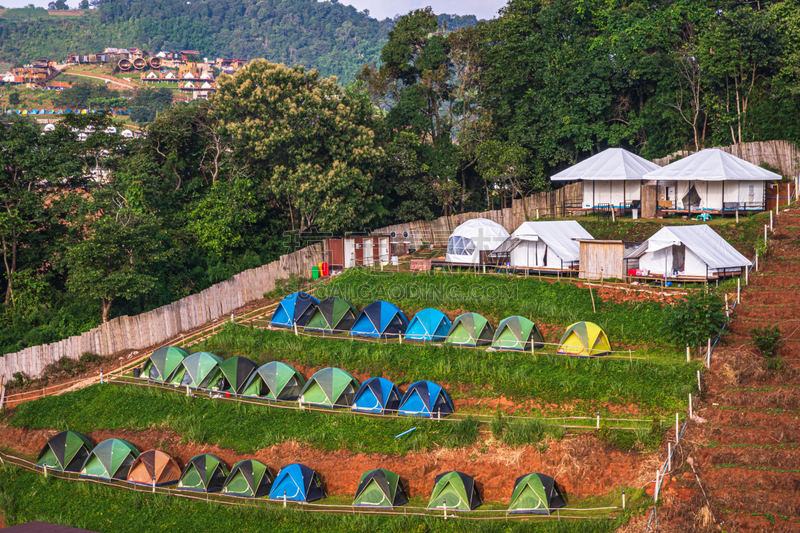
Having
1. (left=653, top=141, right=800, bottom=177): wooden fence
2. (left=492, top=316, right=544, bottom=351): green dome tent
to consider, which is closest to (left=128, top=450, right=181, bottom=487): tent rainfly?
(left=492, top=316, right=544, bottom=351): green dome tent

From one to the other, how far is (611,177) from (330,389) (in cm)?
2254

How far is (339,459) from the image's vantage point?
22406 mm

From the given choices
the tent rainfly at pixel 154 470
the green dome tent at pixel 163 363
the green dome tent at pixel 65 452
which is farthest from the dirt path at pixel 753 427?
the green dome tent at pixel 65 452

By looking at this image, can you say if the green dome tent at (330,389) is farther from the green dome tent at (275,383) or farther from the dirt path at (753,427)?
the dirt path at (753,427)

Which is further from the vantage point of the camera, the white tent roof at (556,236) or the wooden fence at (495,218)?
the wooden fence at (495,218)

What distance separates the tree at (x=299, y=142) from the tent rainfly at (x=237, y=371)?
1432cm

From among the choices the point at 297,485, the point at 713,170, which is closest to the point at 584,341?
the point at 297,485

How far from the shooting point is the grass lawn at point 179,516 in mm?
18719

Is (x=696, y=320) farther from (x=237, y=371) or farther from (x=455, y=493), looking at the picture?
(x=237, y=371)

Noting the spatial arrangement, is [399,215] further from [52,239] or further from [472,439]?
[472,439]

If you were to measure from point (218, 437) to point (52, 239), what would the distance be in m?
18.2

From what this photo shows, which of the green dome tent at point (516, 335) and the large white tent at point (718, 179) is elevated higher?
the large white tent at point (718, 179)

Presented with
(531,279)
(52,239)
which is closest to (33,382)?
(52,239)

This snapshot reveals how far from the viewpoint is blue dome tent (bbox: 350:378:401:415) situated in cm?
2439
